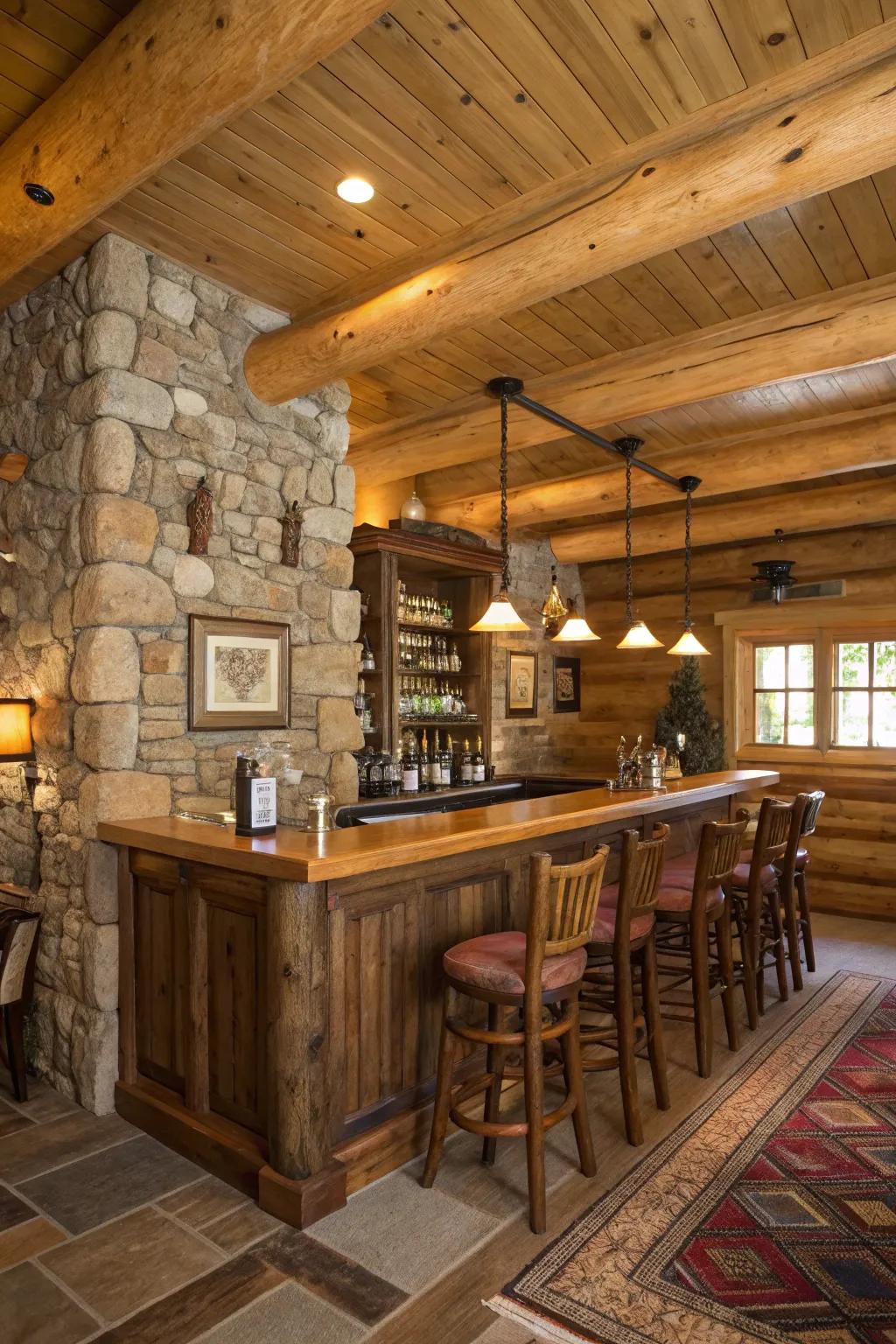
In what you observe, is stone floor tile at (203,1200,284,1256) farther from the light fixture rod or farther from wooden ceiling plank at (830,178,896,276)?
wooden ceiling plank at (830,178,896,276)

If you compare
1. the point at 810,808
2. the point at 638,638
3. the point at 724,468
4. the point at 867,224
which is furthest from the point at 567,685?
the point at 867,224

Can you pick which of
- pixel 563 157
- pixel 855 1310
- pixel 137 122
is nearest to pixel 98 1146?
pixel 855 1310

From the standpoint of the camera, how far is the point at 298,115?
8.41 ft

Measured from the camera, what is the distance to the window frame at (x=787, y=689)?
6.80 metres

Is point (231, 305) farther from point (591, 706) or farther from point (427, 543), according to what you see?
point (591, 706)

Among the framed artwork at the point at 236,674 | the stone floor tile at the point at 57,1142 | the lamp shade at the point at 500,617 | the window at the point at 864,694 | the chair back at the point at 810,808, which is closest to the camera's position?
the stone floor tile at the point at 57,1142

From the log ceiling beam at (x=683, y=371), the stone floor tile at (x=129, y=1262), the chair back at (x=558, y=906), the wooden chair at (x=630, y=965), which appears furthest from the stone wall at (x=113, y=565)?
the chair back at (x=558, y=906)

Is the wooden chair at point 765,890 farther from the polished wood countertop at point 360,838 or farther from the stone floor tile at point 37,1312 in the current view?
the stone floor tile at point 37,1312

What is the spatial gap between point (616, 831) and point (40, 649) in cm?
266

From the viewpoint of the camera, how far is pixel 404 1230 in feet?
8.05

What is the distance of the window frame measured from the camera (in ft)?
22.3

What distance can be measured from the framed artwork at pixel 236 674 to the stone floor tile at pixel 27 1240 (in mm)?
1680

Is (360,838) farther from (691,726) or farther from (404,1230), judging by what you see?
(691,726)

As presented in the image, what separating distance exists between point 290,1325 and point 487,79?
10.7 feet
